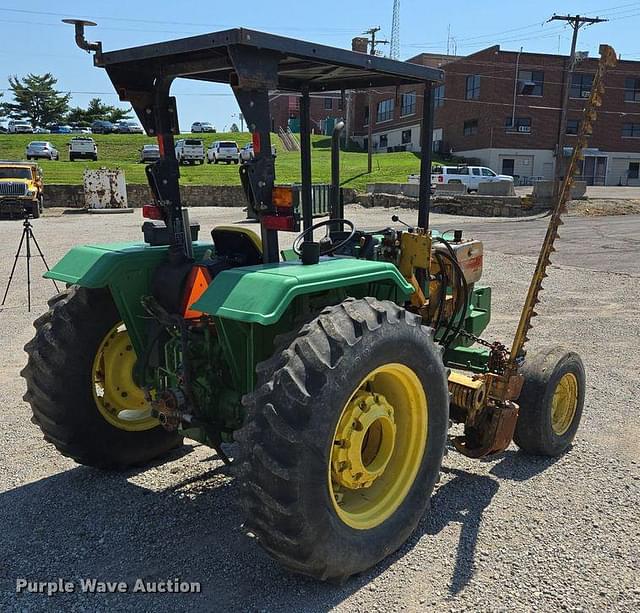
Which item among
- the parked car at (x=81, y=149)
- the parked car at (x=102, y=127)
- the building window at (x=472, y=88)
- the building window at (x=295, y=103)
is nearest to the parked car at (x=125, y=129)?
the parked car at (x=102, y=127)

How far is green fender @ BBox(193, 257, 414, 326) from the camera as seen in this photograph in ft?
8.79

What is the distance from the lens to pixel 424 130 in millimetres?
3979

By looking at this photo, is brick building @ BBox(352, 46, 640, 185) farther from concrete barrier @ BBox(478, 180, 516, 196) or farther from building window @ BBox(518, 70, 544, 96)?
concrete barrier @ BBox(478, 180, 516, 196)

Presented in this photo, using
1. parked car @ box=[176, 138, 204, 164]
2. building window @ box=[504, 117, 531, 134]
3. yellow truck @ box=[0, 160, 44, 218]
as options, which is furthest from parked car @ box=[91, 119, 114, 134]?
yellow truck @ box=[0, 160, 44, 218]

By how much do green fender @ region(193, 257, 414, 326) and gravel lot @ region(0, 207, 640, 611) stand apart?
1.34m

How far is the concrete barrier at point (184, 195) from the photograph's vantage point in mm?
29609

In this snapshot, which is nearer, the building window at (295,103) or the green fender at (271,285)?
the green fender at (271,285)

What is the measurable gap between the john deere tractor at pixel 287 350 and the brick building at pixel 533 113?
148 ft

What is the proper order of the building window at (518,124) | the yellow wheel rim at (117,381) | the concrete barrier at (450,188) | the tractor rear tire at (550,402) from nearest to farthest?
the yellow wheel rim at (117,381) < the tractor rear tire at (550,402) < the concrete barrier at (450,188) < the building window at (518,124)

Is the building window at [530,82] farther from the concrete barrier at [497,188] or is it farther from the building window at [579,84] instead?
the concrete barrier at [497,188]

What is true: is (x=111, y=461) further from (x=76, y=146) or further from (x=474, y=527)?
(x=76, y=146)

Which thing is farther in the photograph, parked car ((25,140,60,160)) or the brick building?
the brick building

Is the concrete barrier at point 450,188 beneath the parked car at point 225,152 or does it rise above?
beneath

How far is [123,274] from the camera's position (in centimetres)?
357
